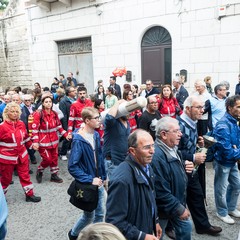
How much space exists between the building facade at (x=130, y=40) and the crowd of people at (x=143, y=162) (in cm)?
452

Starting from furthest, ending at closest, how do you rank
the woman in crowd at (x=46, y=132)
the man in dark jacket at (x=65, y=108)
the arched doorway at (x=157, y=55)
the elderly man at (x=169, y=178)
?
the arched doorway at (x=157, y=55), the man in dark jacket at (x=65, y=108), the woman in crowd at (x=46, y=132), the elderly man at (x=169, y=178)

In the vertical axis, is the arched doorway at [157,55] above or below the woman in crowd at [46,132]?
above

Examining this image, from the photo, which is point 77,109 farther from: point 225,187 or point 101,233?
point 101,233

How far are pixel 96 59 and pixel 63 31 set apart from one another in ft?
8.06

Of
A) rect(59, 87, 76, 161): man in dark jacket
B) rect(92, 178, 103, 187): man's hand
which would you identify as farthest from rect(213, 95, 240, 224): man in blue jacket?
rect(59, 87, 76, 161): man in dark jacket

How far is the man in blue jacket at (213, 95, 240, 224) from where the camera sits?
3713 millimetres

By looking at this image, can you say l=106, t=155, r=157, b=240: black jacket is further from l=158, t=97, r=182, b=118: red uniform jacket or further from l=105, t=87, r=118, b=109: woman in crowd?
l=105, t=87, r=118, b=109: woman in crowd

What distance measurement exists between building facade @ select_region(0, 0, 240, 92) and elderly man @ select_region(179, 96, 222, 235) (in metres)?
6.93

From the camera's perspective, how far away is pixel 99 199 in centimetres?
350

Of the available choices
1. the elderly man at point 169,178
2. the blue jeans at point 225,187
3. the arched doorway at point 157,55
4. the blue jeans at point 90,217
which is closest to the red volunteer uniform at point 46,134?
the blue jeans at point 90,217

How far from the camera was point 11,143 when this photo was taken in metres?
4.68

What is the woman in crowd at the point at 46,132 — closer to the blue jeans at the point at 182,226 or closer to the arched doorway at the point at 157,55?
the blue jeans at the point at 182,226

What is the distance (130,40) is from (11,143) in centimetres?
818

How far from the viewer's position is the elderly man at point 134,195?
7.00 feet
